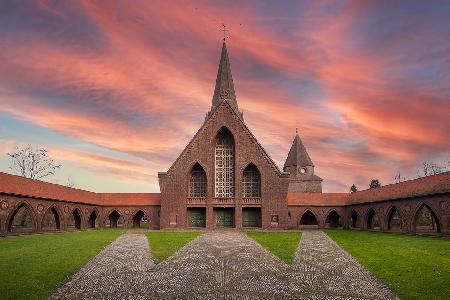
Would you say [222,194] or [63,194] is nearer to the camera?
[63,194]

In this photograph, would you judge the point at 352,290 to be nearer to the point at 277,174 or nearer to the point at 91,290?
the point at 91,290

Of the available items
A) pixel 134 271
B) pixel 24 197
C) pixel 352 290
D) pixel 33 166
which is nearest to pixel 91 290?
pixel 134 271

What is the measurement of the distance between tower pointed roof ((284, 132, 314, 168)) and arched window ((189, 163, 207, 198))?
90.8 ft

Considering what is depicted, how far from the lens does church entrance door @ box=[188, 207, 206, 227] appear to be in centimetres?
4375

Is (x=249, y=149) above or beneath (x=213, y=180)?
above

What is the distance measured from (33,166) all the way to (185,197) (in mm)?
30253

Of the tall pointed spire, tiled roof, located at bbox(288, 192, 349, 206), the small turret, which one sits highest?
the tall pointed spire

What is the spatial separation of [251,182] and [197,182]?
20.5 ft

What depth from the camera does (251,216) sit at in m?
44.0

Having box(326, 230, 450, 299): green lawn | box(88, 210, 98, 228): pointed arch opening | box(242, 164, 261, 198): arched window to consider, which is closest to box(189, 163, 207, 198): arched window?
box(242, 164, 261, 198): arched window

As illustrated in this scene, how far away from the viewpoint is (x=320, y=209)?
162 feet

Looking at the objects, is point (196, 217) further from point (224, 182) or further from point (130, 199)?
point (130, 199)

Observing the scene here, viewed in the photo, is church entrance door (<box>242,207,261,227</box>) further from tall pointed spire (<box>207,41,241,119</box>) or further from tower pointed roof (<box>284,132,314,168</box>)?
tower pointed roof (<box>284,132,314,168</box>)

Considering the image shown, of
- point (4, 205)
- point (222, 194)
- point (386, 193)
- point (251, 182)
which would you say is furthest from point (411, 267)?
point (222, 194)
